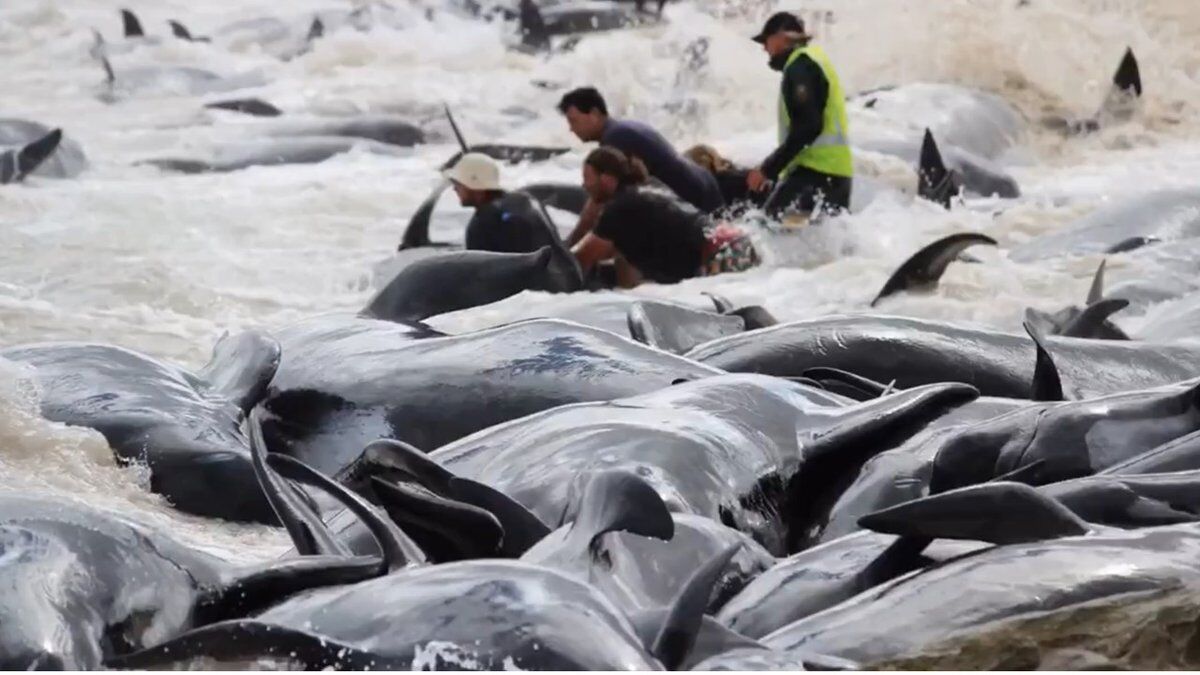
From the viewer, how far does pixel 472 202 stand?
733 cm

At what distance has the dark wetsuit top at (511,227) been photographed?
697 centimetres

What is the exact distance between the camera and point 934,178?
9836 mm

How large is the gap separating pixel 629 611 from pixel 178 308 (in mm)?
5637

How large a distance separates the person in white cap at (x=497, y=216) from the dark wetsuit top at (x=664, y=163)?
1.16 metres

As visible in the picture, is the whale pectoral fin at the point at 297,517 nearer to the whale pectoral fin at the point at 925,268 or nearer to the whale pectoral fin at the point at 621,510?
the whale pectoral fin at the point at 621,510

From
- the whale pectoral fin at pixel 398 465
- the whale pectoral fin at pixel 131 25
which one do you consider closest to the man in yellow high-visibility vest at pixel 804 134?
the whale pectoral fin at pixel 398 465

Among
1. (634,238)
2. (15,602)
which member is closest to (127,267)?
(634,238)

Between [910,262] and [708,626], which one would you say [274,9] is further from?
[708,626]

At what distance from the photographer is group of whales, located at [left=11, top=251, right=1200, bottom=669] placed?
6.35 ft

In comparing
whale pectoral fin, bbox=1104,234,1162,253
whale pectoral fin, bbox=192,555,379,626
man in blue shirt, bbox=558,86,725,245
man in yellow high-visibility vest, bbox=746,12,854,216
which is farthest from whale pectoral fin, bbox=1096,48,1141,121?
whale pectoral fin, bbox=192,555,379,626

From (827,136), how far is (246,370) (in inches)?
199

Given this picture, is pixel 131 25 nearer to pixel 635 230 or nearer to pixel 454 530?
pixel 635 230

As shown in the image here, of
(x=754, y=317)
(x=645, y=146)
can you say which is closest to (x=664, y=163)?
(x=645, y=146)

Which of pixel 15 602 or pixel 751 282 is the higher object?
pixel 15 602
